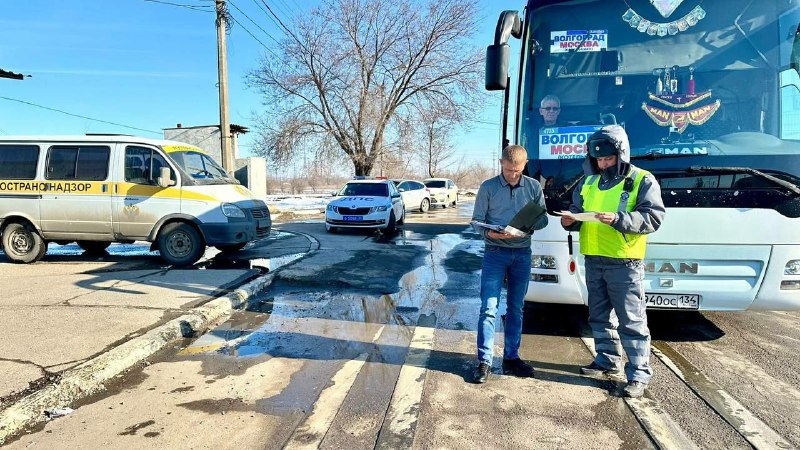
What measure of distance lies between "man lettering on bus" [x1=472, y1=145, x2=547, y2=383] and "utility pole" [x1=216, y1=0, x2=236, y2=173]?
13936mm

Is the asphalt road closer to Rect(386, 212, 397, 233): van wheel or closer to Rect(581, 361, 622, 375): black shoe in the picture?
Rect(581, 361, 622, 375): black shoe

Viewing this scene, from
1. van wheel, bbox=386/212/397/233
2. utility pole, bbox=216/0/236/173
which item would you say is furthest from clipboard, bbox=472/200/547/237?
utility pole, bbox=216/0/236/173

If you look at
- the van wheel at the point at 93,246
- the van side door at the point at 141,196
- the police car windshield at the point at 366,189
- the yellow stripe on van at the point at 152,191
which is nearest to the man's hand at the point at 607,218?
the yellow stripe on van at the point at 152,191

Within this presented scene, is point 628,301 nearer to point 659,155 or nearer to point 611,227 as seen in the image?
point 611,227

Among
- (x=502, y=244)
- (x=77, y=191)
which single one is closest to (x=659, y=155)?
(x=502, y=244)

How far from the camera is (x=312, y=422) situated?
3115 mm

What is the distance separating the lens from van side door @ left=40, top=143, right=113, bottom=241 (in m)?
8.36

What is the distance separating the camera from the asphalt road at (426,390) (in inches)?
116

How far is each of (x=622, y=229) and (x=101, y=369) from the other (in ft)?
13.8

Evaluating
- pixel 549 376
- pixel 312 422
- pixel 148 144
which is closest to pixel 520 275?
pixel 549 376

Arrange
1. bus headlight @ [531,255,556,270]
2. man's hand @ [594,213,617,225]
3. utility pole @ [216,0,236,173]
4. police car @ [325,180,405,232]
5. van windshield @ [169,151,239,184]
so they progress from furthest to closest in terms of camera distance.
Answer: utility pole @ [216,0,236,173], police car @ [325,180,405,232], van windshield @ [169,151,239,184], bus headlight @ [531,255,556,270], man's hand @ [594,213,617,225]

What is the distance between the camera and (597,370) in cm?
390

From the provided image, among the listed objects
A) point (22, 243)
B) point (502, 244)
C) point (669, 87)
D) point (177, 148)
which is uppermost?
point (669, 87)

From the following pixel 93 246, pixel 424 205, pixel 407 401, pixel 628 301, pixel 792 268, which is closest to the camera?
pixel 407 401
